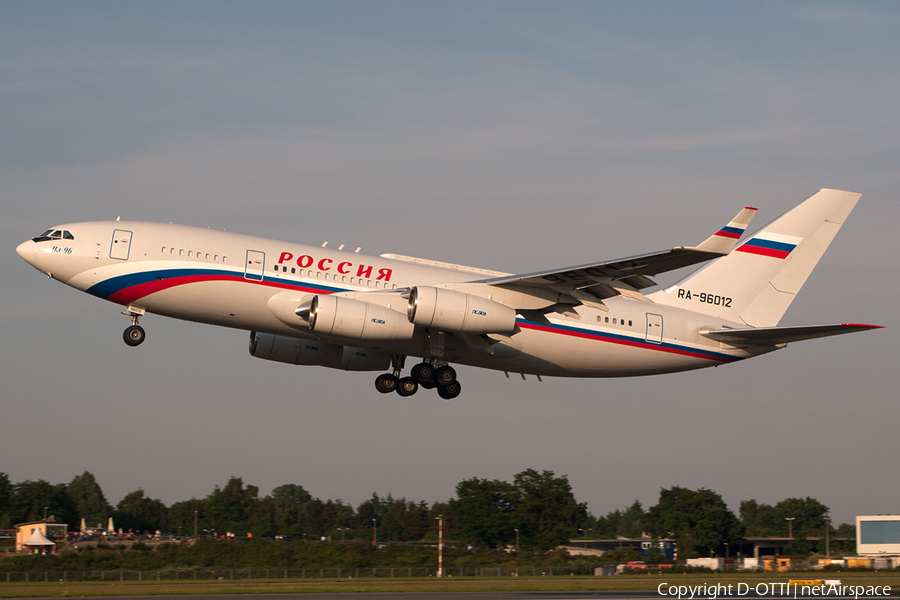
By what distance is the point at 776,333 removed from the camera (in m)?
35.2

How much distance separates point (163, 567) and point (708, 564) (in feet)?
102

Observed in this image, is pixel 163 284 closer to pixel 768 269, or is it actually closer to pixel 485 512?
pixel 768 269

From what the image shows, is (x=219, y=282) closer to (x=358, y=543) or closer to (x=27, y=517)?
(x=358, y=543)

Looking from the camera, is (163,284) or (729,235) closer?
(729,235)

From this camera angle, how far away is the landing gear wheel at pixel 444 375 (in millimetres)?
34781

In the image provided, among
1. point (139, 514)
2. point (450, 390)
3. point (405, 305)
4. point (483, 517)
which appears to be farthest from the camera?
point (139, 514)

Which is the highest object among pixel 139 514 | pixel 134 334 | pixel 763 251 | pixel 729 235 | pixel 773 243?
pixel 773 243

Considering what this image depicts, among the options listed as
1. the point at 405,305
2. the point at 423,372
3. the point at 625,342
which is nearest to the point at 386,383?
the point at 423,372

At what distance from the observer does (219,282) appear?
3098cm

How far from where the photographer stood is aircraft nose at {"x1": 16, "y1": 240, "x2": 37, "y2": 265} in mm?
31062

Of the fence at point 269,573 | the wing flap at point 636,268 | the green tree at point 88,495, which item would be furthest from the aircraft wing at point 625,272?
the green tree at point 88,495

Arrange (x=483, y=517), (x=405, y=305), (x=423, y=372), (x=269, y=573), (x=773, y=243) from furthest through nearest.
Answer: (x=483, y=517), (x=269, y=573), (x=773, y=243), (x=423, y=372), (x=405, y=305)

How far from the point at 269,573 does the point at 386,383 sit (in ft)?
66.5

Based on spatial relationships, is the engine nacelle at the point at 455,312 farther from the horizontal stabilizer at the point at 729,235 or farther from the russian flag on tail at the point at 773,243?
the russian flag on tail at the point at 773,243
